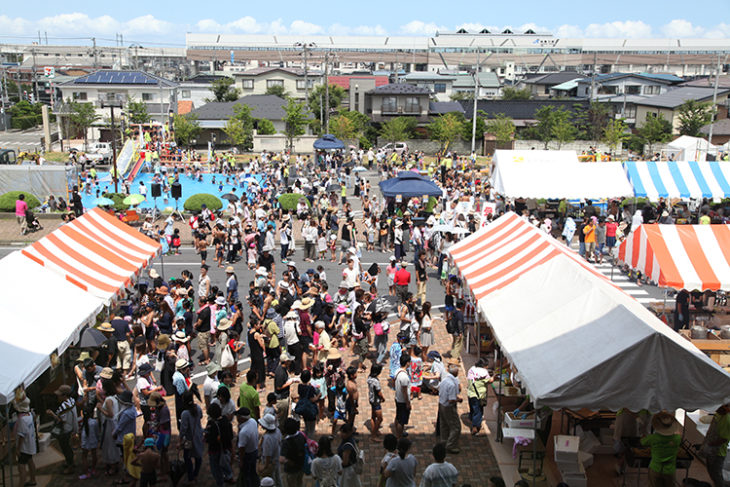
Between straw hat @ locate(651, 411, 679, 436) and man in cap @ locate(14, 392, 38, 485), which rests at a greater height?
straw hat @ locate(651, 411, 679, 436)

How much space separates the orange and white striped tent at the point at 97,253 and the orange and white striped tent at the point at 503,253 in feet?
23.1

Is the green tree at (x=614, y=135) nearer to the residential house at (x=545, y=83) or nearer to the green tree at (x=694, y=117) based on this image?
the green tree at (x=694, y=117)

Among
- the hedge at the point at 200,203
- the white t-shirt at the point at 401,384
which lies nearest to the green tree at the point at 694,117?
the hedge at the point at 200,203

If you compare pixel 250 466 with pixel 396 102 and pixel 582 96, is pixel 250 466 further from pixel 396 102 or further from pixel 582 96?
pixel 582 96

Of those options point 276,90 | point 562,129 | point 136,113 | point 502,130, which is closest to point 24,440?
point 502,130

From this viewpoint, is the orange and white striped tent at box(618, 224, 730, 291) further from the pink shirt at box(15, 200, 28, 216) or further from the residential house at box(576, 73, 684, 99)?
the residential house at box(576, 73, 684, 99)

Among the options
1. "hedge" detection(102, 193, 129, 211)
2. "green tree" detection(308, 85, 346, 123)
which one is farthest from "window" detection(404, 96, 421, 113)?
"hedge" detection(102, 193, 129, 211)

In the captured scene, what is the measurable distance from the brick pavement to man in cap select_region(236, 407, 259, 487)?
2.90 ft

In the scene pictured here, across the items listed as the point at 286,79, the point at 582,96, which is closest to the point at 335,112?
the point at 286,79

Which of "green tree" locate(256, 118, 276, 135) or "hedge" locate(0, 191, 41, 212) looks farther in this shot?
"green tree" locate(256, 118, 276, 135)

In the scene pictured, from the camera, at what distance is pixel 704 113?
172 feet

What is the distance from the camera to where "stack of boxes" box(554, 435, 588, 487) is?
828 centimetres

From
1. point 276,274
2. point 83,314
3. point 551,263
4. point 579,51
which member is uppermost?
point 579,51

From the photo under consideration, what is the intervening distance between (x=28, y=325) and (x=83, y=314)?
47.9 inches
